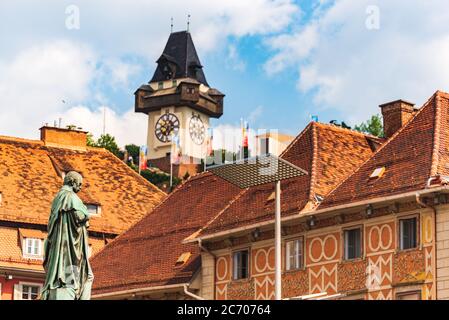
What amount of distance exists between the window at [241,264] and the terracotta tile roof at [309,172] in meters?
0.98

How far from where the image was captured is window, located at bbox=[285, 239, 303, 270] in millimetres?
54844

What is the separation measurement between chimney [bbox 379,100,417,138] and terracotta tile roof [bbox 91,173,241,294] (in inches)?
245

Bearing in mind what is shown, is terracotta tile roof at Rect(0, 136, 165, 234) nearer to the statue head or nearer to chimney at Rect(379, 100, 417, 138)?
chimney at Rect(379, 100, 417, 138)

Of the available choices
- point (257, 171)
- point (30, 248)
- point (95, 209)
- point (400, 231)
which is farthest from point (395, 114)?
point (95, 209)

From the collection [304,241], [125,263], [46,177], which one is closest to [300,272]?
[304,241]

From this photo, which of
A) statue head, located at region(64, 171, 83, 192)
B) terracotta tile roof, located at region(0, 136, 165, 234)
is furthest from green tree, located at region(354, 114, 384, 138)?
statue head, located at region(64, 171, 83, 192)

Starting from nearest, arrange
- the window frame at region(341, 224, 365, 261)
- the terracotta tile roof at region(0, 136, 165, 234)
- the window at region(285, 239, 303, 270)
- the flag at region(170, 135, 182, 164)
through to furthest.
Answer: the window frame at region(341, 224, 365, 261) < the window at region(285, 239, 303, 270) < the terracotta tile roof at region(0, 136, 165, 234) < the flag at region(170, 135, 182, 164)

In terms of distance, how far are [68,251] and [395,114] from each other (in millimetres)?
34166

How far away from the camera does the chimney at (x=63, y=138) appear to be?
271ft

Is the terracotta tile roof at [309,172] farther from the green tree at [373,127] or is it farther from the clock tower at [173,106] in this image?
the clock tower at [173,106]

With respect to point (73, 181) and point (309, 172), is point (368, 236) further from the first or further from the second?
point (73, 181)

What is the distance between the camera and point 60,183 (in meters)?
78.8

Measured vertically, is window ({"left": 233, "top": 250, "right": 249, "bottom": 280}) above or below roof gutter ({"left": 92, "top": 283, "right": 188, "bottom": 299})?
above

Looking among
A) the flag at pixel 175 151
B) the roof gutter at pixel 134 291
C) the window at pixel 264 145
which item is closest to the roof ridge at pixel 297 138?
the roof gutter at pixel 134 291
